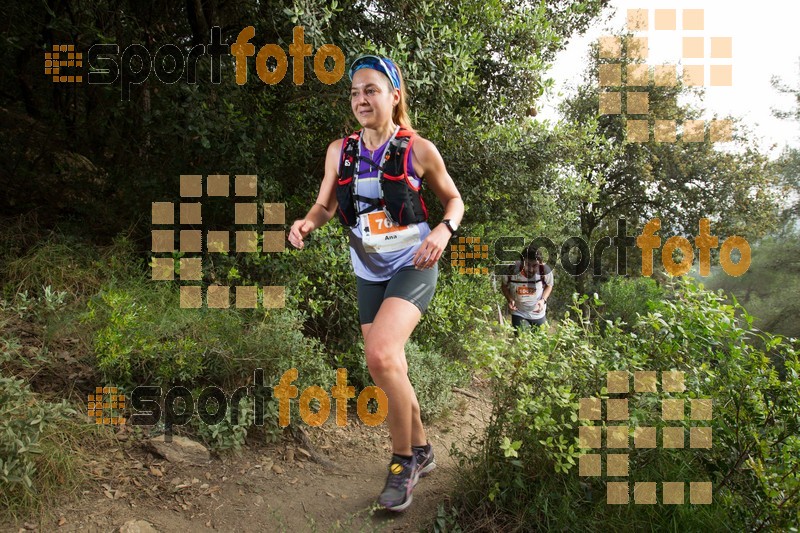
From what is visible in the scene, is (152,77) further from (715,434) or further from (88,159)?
(715,434)

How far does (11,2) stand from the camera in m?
5.82

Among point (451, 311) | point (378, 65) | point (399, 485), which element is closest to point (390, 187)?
point (378, 65)

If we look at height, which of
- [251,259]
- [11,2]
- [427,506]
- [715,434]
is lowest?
[427,506]

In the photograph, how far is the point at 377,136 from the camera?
3.20m

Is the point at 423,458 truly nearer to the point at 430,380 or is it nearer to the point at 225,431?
the point at 225,431

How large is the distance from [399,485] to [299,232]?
1652 millimetres

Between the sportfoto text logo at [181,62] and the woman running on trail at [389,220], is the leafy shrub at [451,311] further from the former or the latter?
the woman running on trail at [389,220]

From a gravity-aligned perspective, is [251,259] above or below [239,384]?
above

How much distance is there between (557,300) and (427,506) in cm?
1222

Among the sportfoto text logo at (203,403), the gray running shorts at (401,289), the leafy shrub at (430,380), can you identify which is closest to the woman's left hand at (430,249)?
the gray running shorts at (401,289)

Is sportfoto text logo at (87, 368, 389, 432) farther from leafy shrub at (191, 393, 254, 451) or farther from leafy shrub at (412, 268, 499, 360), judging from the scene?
leafy shrub at (412, 268, 499, 360)

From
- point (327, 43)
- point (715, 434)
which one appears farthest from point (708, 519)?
point (327, 43)

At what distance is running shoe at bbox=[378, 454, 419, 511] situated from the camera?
3320mm

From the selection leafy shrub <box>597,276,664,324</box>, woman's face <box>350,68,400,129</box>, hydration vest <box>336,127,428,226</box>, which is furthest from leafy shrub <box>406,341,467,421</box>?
leafy shrub <box>597,276,664,324</box>
